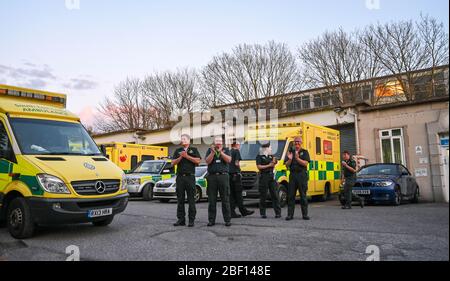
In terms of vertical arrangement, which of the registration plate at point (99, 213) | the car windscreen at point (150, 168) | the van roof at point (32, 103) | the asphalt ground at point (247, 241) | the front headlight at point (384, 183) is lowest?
the asphalt ground at point (247, 241)

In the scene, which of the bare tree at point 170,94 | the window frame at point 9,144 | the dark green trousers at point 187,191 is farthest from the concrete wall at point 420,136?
the bare tree at point 170,94

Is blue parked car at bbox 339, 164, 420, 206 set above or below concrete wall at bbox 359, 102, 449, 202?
below

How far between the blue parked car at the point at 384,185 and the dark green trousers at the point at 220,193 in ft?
17.3

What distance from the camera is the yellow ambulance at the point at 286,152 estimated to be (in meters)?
10.7

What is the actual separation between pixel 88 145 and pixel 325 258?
16.1 feet

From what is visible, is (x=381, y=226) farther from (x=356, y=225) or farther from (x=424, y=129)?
(x=424, y=129)

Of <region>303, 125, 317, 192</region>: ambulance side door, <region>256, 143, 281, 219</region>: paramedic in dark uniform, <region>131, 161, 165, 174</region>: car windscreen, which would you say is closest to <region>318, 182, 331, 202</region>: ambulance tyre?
<region>303, 125, 317, 192</region>: ambulance side door

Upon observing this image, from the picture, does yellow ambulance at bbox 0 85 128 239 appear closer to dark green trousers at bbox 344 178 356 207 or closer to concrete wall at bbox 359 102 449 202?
dark green trousers at bbox 344 178 356 207

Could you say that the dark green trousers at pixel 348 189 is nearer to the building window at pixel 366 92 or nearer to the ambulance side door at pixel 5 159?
the ambulance side door at pixel 5 159

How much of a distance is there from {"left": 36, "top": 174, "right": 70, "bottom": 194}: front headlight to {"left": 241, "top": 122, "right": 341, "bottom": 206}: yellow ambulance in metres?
5.87

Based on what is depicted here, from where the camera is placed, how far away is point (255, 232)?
620cm

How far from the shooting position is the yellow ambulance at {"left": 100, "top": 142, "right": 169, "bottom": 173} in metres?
17.5

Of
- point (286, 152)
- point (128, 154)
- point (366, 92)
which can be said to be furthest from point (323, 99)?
point (286, 152)
